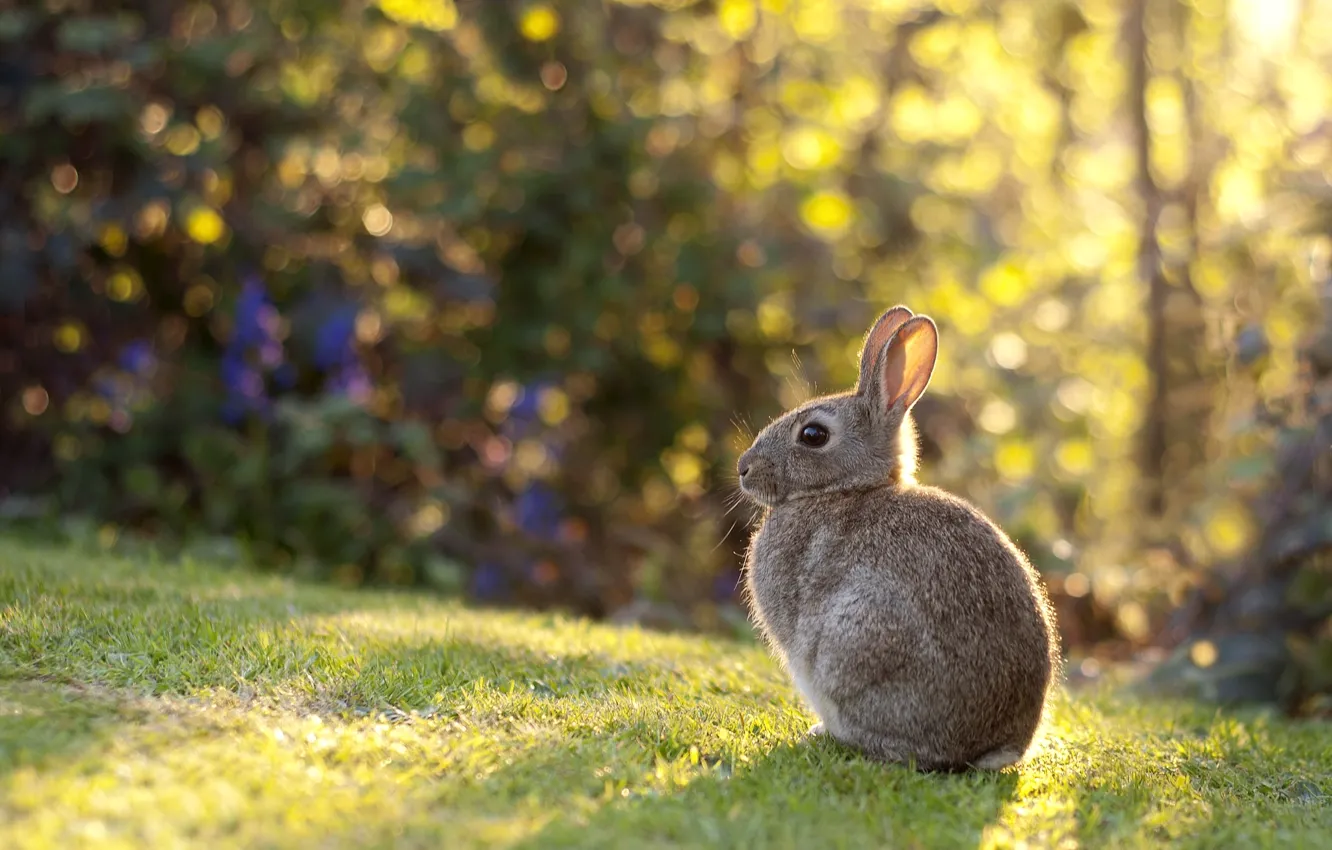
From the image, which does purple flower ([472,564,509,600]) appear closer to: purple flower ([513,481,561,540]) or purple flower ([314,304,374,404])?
purple flower ([513,481,561,540])

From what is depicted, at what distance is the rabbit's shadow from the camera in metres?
2.88

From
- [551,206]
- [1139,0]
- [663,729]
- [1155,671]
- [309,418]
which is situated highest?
[1139,0]

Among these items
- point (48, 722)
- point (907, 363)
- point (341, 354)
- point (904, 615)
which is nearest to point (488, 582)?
point (341, 354)

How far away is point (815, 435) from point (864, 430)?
0.16 m

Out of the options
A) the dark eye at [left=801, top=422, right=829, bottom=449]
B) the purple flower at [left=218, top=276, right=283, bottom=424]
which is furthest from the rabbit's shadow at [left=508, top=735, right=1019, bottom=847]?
the purple flower at [left=218, top=276, right=283, bottom=424]

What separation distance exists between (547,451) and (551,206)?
1416 mm

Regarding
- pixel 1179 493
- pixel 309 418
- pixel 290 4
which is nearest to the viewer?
pixel 309 418

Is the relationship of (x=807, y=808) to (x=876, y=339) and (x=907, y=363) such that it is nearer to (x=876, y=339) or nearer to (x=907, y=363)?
(x=907, y=363)

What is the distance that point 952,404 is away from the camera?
7.82 meters

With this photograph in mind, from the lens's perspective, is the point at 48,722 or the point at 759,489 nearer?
the point at 48,722

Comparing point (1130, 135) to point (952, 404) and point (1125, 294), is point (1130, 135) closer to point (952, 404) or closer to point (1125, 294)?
point (1125, 294)

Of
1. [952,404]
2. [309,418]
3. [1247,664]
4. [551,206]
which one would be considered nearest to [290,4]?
[551,206]

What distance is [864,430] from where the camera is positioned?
431 cm

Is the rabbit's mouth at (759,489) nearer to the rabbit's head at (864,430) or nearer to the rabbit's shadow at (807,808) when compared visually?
the rabbit's head at (864,430)
